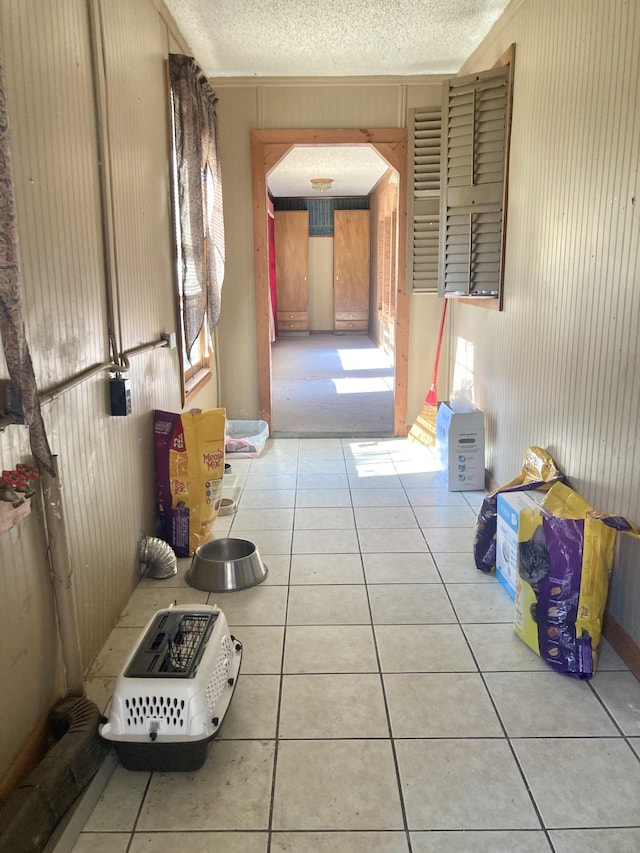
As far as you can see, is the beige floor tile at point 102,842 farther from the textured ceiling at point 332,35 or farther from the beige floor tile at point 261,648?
the textured ceiling at point 332,35

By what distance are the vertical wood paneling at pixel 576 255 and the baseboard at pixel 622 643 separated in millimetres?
45

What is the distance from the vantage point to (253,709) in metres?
1.97

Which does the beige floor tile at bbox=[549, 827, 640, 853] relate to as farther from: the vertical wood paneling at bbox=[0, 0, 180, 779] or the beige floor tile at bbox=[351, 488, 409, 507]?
the beige floor tile at bbox=[351, 488, 409, 507]

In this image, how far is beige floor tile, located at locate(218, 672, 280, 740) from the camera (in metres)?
1.87

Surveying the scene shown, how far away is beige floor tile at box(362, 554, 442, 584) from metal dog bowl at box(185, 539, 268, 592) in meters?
0.46

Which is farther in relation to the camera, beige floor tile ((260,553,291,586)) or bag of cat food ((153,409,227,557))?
bag of cat food ((153,409,227,557))

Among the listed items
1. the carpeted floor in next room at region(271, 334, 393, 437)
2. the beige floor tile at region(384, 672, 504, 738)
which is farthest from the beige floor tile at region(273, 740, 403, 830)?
the carpeted floor in next room at region(271, 334, 393, 437)

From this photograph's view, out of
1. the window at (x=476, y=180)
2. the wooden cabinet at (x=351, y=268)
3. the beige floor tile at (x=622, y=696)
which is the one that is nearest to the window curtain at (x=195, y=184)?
the window at (x=476, y=180)

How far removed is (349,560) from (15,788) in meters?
1.65

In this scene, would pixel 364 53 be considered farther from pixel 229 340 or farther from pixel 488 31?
pixel 229 340

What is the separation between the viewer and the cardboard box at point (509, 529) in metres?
2.49

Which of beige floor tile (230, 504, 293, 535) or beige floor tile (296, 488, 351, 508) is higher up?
beige floor tile (296, 488, 351, 508)

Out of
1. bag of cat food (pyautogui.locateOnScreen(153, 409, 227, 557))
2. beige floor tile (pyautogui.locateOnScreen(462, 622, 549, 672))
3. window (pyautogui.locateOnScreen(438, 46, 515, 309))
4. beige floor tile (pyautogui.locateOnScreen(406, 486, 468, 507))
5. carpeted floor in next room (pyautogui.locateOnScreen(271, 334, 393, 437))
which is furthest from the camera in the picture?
carpeted floor in next room (pyautogui.locateOnScreen(271, 334, 393, 437))

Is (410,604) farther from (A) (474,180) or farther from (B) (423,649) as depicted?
(A) (474,180)
